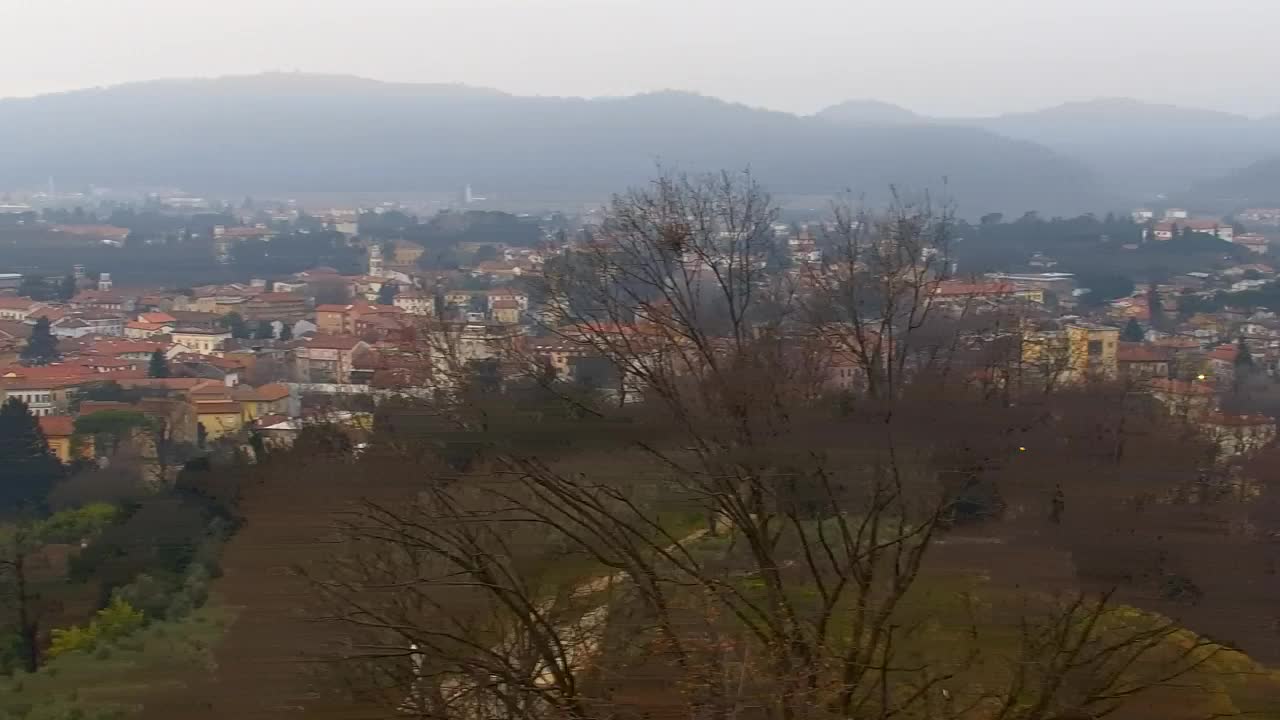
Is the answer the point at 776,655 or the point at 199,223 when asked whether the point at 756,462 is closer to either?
the point at 776,655

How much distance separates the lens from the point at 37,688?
426 centimetres

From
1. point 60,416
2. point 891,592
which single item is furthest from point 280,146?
point 891,592

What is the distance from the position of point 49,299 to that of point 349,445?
13227mm

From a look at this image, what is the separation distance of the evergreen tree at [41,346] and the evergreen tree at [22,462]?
319 centimetres

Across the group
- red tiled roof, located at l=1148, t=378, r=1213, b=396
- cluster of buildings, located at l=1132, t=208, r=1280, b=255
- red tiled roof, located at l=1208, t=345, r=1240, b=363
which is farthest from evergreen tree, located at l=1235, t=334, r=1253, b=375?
cluster of buildings, located at l=1132, t=208, r=1280, b=255

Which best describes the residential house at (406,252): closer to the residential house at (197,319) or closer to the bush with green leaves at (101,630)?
the residential house at (197,319)

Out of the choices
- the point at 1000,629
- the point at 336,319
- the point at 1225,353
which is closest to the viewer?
the point at 1000,629

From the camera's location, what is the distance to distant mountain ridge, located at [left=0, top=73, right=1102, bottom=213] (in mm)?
18078

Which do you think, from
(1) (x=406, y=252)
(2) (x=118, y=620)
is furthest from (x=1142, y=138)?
(2) (x=118, y=620)

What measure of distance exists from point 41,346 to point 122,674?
33.3 feet

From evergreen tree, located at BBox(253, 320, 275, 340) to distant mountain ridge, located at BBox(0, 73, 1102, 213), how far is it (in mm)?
5028

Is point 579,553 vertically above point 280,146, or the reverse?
point 280,146

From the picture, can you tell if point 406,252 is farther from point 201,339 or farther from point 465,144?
point 465,144

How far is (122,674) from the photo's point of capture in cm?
395
